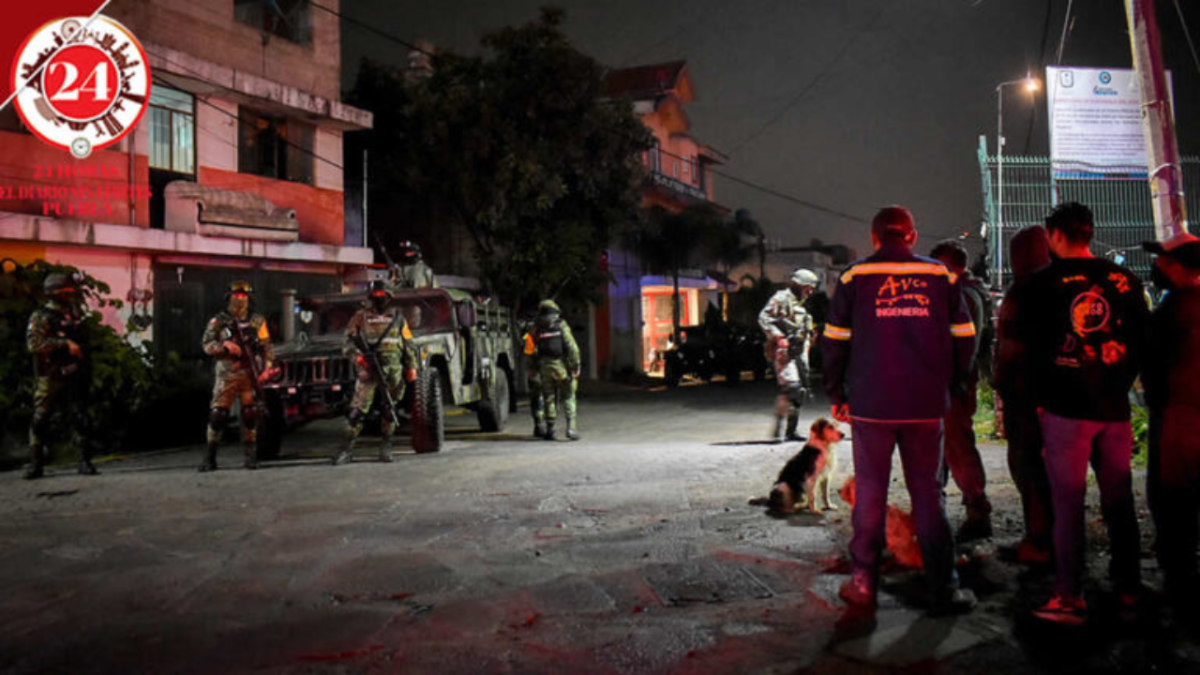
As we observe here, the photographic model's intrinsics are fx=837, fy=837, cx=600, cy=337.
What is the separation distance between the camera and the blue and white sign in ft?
40.1

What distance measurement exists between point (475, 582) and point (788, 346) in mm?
5691

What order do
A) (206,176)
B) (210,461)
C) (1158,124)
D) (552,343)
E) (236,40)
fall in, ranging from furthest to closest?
(236,40) < (206,176) < (552,343) < (210,461) < (1158,124)

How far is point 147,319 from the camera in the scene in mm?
13188

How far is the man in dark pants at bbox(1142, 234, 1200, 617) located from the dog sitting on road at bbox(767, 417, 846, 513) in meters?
1.96

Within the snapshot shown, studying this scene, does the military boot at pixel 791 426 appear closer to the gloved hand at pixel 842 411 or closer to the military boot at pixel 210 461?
the gloved hand at pixel 842 411

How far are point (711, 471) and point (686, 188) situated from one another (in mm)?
25417

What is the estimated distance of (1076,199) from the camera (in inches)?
467

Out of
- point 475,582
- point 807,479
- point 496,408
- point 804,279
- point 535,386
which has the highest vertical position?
point 804,279

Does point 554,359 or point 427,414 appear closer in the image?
point 427,414

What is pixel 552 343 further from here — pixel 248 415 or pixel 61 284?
pixel 61 284

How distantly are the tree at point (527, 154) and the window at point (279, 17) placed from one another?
7.86ft

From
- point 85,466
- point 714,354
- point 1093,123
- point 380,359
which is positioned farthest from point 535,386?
point 714,354

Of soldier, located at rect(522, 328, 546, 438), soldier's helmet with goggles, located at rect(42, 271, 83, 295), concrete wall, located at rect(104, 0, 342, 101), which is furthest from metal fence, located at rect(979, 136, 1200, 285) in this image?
concrete wall, located at rect(104, 0, 342, 101)

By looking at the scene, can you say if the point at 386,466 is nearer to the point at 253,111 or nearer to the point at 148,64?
the point at 148,64
